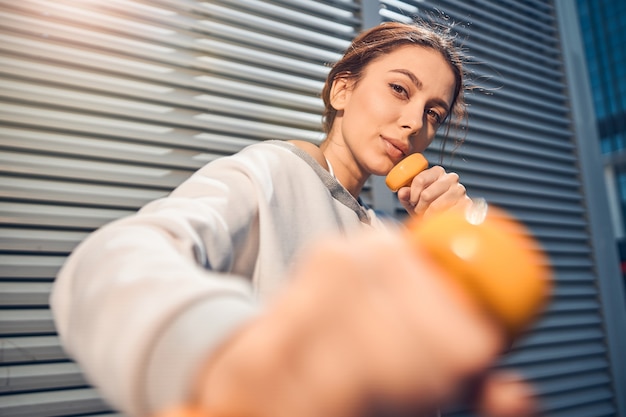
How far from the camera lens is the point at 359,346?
0.25 m

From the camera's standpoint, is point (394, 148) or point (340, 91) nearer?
point (394, 148)

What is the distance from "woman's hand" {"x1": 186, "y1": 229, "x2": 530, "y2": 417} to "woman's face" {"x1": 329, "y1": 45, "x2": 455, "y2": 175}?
924 mm

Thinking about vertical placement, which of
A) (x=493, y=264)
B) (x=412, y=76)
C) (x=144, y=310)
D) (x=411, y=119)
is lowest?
(x=144, y=310)

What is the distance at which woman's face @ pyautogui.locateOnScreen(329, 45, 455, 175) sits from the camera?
45.7 inches

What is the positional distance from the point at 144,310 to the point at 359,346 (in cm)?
18

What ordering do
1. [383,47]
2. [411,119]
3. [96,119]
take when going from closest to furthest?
1. [411,119]
2. [383,47]
3. [96,119]

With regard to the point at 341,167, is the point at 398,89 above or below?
above

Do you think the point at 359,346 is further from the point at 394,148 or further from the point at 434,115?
the point at 434,115

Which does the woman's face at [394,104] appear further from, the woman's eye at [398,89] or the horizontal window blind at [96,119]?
the horizontal window blind at [96,119]

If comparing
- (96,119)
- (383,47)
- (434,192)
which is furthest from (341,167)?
(96,119)

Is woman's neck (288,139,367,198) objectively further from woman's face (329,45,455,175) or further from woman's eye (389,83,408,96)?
woman's eye (389,83,408,96)

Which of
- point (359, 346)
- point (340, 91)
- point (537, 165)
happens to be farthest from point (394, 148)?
point (537, 165)

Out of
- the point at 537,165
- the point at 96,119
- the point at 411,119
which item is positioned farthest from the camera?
the point at 537,165

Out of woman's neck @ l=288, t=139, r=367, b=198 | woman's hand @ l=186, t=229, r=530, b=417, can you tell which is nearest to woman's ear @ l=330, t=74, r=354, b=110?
woman's neck @ l=288, t=139, r=367, b=198
